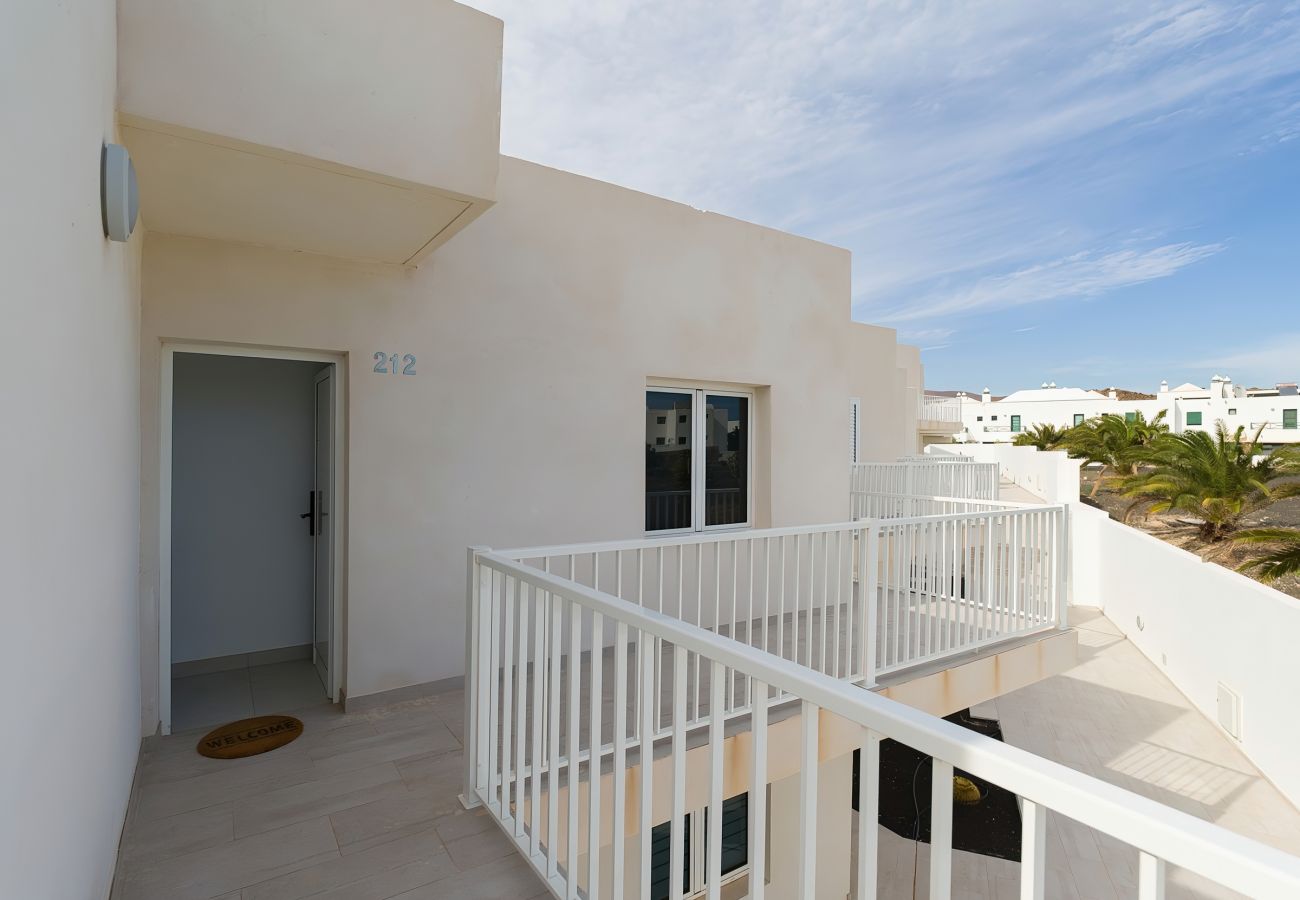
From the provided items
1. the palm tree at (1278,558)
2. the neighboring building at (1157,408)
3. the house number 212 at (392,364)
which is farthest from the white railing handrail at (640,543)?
the neighboring building at (1157,408)

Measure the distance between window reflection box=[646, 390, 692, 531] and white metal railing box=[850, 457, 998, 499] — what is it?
4861mm

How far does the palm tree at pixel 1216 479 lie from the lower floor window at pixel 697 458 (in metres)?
11.0

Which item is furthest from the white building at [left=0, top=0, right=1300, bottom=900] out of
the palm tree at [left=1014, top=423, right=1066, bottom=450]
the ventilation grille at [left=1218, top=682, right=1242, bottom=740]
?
the palm tree at [left=1014, top=423, right=1066, bottom=450]

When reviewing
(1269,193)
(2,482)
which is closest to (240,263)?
(2,482)

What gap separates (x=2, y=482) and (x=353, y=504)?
279 centimetres

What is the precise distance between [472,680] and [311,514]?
2.83 metres

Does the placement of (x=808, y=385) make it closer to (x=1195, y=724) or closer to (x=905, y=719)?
(x=905, y=719)

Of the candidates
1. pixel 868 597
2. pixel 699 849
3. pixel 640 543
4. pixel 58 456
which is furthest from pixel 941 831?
pixel 699 849

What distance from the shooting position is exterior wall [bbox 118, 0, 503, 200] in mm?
2209

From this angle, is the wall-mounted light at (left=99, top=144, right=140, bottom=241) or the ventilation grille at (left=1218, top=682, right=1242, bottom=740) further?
the ventilation grille at (left=1218, top=682, right=1242, bottom=740)

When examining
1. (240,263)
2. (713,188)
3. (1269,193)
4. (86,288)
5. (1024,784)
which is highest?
(1269,193)

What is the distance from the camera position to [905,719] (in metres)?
1.02

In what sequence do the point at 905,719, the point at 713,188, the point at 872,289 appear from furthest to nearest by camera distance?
the point at 872,289 → the point at 713,188 → the point at 905,719

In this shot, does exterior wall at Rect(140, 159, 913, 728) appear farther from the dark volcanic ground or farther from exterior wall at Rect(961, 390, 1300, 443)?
exterior wall at Rect(961, 390, 1300, 443)
